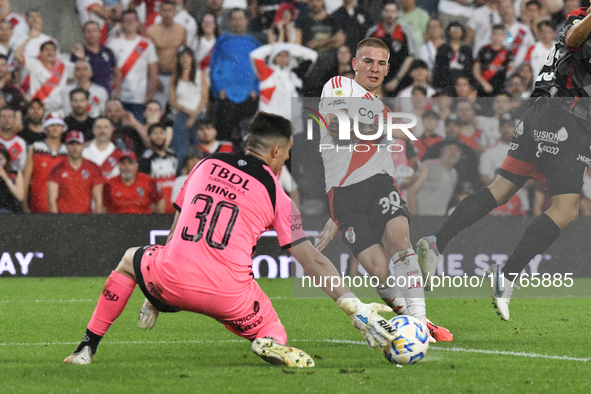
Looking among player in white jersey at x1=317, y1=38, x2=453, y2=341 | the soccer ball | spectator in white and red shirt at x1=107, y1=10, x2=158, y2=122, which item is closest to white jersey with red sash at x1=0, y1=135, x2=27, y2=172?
spectator in white and red shirt at x1=107, y1=10, x2=158, y2=122

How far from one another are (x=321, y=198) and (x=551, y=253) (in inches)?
111

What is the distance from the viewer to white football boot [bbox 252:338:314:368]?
14.5 ft

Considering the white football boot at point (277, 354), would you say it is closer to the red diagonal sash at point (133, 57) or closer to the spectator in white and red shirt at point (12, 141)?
the spectator in white and red shirt at point (12, 141)

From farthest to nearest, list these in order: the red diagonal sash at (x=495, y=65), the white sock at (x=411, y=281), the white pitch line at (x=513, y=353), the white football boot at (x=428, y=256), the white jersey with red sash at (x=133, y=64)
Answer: the red diagonal sash at (x=495, y=65) → the white jersey with red sash at (x=133, y=64) → the white football boot at (x=428, y=256) → the white sock at (x=411, y=281) → the white pitch line at (x=513, y=353)

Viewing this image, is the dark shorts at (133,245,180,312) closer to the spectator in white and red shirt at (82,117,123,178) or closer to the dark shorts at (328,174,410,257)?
the dark shorts at (328,174,410,257)

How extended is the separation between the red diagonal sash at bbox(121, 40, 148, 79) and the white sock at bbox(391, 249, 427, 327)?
7.82m

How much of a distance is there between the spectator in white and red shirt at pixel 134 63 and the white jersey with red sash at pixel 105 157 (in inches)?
37.1

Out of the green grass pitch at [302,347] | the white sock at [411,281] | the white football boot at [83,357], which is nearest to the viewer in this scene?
the green grass pitch at [302,347]

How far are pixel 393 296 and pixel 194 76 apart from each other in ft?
24.0

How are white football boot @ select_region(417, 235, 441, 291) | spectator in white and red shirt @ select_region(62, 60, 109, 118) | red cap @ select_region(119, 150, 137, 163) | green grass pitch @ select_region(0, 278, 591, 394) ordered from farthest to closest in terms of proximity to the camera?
spectator in white and red shirt @ select_region(62, 60, 109, 118) < red cap @ select_region(119, 150, 137, 163) < white football boot @ select_region(417, 235, 441, 291) < green grass pitch @ select_region(0, 278, 591, 394)

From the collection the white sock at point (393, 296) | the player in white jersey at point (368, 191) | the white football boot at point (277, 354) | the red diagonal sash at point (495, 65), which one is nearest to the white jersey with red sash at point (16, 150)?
the player in white jersey at point (368, 191)

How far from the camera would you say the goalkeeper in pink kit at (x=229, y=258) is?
435cm

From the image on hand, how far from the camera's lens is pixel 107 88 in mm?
12250

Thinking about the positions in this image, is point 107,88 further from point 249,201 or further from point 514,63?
point 249,201
